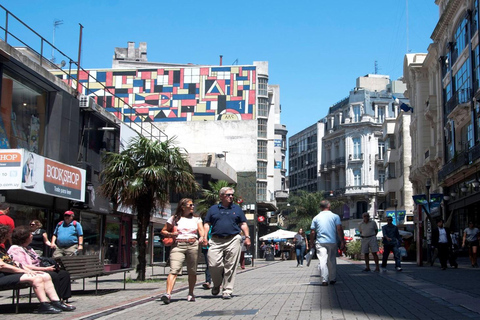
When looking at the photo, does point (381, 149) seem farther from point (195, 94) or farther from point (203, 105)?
point (195, 94)

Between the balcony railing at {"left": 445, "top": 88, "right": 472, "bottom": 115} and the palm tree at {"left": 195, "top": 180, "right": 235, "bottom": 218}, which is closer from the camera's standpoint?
the balcony railing at {"left": 445, "top": 88, "right": 472, "bottom": 115}

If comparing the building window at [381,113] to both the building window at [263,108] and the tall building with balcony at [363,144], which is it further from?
the building window at [263,108]

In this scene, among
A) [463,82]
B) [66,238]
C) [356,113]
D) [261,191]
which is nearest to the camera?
[66,238]

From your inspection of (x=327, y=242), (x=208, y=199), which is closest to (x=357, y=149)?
(x=208, y=199)

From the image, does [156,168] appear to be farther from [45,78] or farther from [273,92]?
[273,92]

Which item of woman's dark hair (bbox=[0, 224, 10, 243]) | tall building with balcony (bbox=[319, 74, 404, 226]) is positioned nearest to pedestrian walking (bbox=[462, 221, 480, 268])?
woman's dark hair (bbox=[0, 224, 10, 243])

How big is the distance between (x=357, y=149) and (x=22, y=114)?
2910 inches

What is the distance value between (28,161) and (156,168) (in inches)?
129

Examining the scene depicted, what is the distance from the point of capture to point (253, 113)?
57188mm

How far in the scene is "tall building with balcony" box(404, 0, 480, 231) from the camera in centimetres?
3391

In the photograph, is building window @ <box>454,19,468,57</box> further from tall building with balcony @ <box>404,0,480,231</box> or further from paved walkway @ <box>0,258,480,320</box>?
paved walkway @ <box>0,258,480,320</box>

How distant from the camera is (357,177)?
89.7 m

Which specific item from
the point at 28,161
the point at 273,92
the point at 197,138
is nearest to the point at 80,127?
the point at 28,161

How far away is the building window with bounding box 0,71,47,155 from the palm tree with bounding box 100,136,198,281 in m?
3.19
